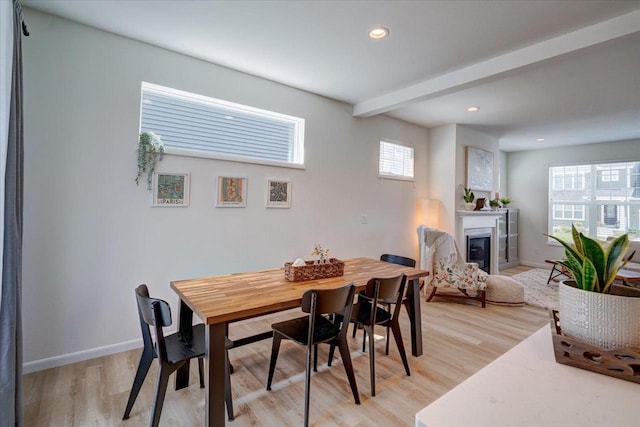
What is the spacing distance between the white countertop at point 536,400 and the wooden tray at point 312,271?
1.49 m

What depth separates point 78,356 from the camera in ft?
7.89

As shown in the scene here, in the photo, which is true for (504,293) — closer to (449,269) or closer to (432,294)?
(449,269)

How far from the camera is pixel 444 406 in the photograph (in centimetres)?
64

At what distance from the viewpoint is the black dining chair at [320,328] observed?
1691 mm

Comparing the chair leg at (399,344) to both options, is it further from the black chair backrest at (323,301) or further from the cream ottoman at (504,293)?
the cream ottoman at (504,293)

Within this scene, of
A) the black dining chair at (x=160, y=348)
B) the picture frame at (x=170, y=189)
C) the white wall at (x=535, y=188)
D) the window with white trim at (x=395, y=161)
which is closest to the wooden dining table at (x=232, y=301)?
the black dining chair at (x=160, y=348)

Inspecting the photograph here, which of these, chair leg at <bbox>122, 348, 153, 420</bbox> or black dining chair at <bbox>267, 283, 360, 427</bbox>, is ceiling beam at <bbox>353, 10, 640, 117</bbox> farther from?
chair leg at <bbox>122, 348, 153, 420</bbox>

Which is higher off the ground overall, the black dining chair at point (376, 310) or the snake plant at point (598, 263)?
the snake plant at point (598, 263)

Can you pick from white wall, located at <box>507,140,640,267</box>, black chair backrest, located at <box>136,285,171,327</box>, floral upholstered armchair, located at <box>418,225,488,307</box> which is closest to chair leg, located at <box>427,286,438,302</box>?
floral upholstered armchair, located at <box>418,225,488,307</box>

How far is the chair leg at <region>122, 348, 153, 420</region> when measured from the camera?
171cm

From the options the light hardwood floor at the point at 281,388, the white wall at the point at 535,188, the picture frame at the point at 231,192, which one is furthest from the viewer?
the white wall at the point at 535,188

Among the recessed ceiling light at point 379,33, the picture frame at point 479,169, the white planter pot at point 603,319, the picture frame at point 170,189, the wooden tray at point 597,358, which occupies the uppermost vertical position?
the recessed ceiling light at point 379,33

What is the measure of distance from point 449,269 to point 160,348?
3.47 meters

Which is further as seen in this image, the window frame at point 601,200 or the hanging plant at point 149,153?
the window frame at point 601,200
